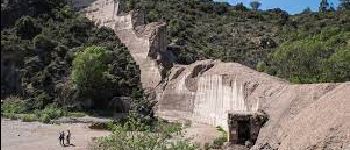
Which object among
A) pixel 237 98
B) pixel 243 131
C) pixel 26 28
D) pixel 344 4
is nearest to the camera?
pixel 243 131

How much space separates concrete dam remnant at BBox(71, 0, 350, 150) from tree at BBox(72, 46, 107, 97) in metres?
5.45

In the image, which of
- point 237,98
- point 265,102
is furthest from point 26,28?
point 265,102

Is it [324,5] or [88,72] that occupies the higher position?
[324,5]

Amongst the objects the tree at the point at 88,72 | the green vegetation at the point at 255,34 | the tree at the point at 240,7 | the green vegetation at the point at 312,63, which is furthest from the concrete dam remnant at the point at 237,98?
the tree at the point at 240,7

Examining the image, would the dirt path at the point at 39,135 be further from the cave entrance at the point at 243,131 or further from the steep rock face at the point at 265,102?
the cave entrance at the point at 243,131

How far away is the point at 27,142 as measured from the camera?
37.9 meters

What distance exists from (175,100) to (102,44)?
2049 cm

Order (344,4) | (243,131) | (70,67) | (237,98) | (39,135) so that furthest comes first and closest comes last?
(344,4)
(70,67)
(39,135)
(237,98)
(243,131)

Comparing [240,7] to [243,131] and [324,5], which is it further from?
[243,131]

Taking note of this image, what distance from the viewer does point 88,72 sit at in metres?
59.9

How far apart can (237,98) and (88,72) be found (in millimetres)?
24780

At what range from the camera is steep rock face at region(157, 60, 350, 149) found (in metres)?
24.5

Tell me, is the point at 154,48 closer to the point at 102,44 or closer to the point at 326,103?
the point at 102,44

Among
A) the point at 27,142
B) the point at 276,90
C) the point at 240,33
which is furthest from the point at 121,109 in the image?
the point at 240,33
